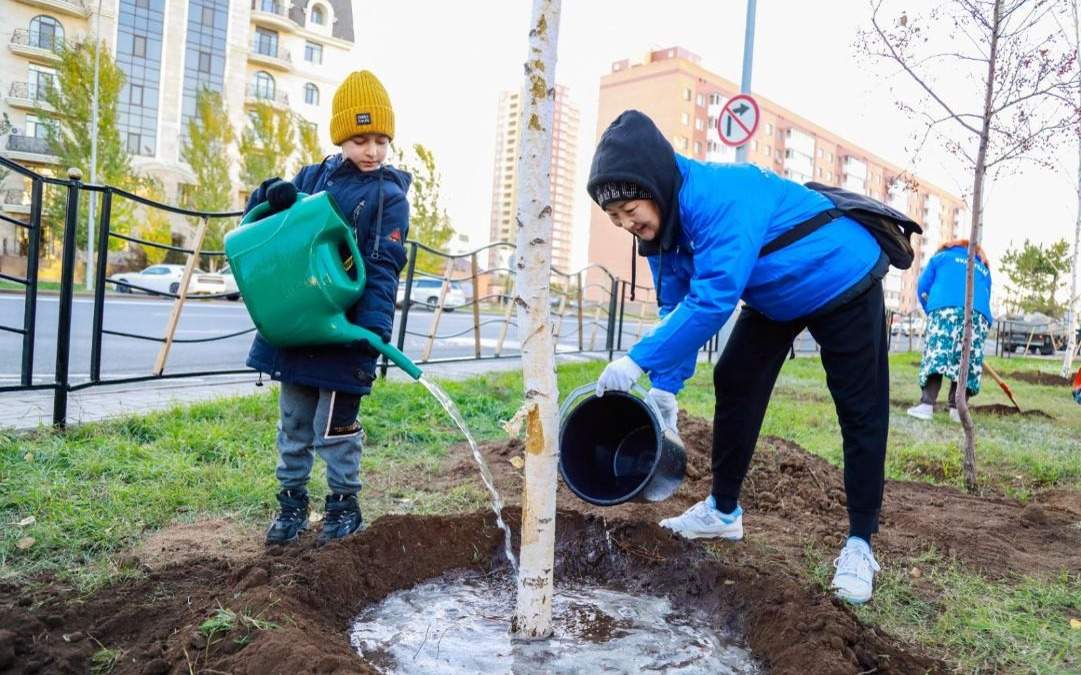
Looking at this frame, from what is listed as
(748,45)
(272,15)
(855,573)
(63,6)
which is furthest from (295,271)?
(272,15)

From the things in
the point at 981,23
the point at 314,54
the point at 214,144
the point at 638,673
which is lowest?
the point at 638,673

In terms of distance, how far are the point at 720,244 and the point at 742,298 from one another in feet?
1.24

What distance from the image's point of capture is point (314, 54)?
39.0 meters

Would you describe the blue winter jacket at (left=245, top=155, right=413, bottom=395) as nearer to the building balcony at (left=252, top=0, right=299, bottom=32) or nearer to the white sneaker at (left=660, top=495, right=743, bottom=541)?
the white sneaker at (left=660, top=495, right=743, bottom=541)

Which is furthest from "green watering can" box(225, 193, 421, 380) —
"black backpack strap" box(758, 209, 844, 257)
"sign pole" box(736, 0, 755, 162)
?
"sign pole" box(736, 0, 755, 162)

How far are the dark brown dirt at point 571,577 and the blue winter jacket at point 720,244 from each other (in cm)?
67

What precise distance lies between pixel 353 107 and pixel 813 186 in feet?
5.10

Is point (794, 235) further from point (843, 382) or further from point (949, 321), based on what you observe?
point (949, 321)

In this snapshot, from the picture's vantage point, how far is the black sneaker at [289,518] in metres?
2.57

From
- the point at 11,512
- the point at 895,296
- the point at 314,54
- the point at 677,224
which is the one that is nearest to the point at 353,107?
the point at 677,224

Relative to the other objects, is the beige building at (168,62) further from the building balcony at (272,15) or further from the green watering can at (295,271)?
the green watering can at (295,271)

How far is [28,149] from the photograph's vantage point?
28609mm

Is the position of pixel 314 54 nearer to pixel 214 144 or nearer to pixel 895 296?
pixel 214 144

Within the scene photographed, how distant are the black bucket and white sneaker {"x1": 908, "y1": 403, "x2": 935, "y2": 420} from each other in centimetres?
470
